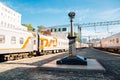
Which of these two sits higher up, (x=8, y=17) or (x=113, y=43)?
(x=8, y=17)

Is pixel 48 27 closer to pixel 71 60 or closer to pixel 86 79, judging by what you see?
pixel 71 60

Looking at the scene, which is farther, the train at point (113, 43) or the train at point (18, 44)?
the train at point (113, 43)

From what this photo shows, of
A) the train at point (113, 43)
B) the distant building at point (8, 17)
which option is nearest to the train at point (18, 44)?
the train at point (113, 43)

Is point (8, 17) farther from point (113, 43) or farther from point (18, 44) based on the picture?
point (18, 44)

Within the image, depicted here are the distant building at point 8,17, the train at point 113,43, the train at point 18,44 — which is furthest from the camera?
the distant building at point 8,17

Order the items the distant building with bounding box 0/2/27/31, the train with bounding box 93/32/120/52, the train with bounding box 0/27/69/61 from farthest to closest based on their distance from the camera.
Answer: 1. the distant building with bounding box 0/2/27/31
2. the train with bounding box 93/32/120/52
3. the train with bounding box 0/27/69/61

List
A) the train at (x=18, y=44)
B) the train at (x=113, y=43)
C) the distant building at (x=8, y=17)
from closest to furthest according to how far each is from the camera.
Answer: the train at (x=18, y=44) → the train at (x=113, y=43) → the distant building at (x=8, y=17)

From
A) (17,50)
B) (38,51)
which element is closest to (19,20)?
(38,51)

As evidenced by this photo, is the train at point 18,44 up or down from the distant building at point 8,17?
down

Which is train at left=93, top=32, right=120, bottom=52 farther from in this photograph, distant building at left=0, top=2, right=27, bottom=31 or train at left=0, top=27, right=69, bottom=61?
distant building at left=0, top=2, right=27, bottom=31

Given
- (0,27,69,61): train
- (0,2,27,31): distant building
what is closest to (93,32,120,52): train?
(0,27,69,61): train

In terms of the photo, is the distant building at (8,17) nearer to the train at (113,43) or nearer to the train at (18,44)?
the train at (113,43)

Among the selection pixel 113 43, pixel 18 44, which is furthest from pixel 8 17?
pixel 18 44

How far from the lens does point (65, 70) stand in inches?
498
